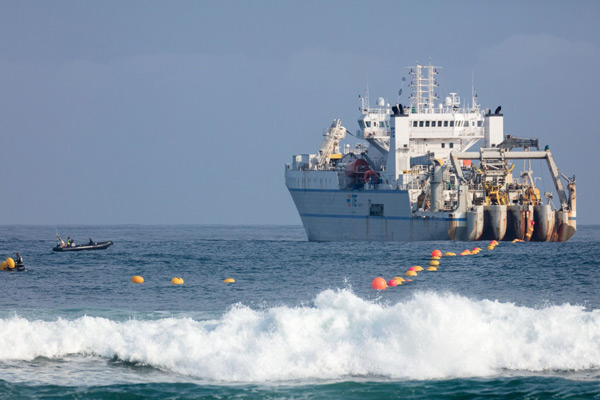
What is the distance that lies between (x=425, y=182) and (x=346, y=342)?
52.9 metres

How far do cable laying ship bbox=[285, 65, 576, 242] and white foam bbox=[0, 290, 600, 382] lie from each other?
44.8m

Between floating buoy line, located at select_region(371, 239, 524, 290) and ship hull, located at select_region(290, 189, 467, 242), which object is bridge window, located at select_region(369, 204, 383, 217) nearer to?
ship hull, located at select_region(290, 189, 467, 242)

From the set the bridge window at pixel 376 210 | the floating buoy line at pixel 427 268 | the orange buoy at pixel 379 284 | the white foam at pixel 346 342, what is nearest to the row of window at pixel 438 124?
the bridge window at pixel 376 210

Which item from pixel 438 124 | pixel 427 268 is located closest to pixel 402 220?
pixel 438 124

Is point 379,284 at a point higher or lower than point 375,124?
lower

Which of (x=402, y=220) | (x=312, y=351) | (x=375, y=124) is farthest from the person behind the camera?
(x=375, y=124)

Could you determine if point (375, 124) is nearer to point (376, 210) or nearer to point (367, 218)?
point (376, 210)

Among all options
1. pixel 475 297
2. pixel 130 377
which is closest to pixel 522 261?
pixel 475 297

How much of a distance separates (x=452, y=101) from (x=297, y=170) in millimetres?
Answer: 15467

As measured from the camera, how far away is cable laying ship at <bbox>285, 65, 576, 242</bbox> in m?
72.6

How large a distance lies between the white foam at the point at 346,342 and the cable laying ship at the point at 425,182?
147 ft

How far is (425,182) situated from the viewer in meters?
77.4

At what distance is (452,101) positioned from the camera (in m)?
88.9

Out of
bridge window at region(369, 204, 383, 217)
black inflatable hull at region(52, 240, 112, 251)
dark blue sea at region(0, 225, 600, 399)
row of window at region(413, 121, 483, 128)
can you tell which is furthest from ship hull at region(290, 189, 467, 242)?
dark blue sea at region(0, 225, 600, 399)
